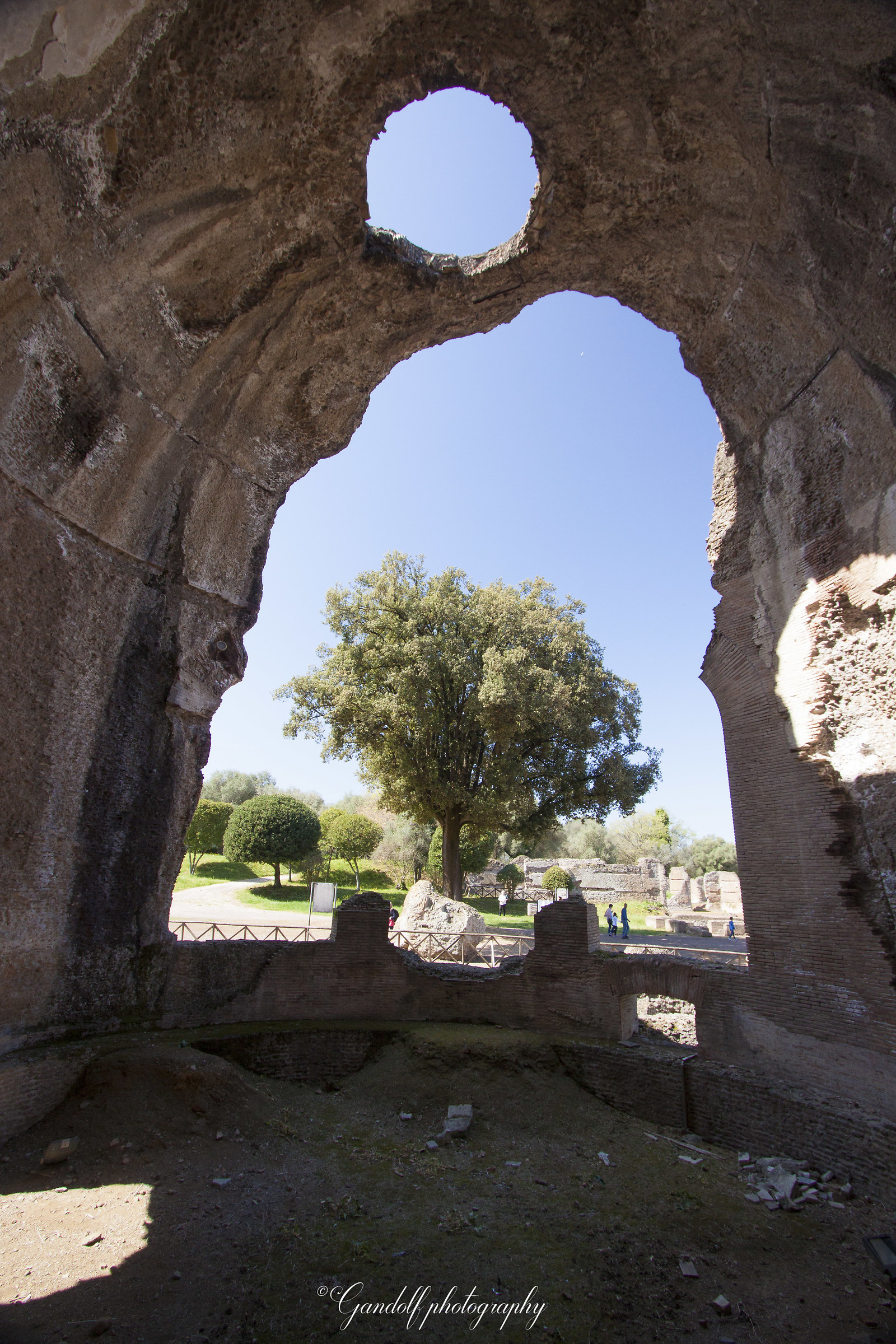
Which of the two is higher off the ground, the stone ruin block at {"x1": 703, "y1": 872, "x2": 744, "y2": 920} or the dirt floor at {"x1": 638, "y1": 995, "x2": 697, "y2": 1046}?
the stone ruin block at {"x1": 703, "y1": 872, "x2": 744, "y2": 920}

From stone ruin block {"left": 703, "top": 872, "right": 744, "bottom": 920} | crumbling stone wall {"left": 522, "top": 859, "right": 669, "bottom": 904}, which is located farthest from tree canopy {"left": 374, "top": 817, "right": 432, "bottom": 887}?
stone ruin block {"left": 703, "top": 872, "right": 744, "bottom": 920}

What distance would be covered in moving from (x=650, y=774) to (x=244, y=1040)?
1294cm

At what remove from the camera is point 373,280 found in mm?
7531

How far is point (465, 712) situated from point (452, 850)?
364 centimetres

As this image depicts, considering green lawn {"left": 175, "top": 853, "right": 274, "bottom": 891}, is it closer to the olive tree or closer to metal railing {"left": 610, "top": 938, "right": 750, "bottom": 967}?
the olive tree

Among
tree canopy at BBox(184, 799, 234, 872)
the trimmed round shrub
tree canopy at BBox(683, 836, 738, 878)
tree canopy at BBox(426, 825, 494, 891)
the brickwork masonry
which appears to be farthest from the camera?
tree canopy at BBox(683, 836, 738, 878)

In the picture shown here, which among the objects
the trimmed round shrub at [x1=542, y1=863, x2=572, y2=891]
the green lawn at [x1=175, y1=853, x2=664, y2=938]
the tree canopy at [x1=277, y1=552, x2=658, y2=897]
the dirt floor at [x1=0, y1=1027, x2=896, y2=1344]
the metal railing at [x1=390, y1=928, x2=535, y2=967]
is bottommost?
the dirt floor at [x1=0, y1=1027, x2=896, y2=1344]

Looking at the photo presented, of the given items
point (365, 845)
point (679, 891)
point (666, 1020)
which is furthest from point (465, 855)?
point (666, 1020)

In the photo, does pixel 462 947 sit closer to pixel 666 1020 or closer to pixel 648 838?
pixel 666 1020

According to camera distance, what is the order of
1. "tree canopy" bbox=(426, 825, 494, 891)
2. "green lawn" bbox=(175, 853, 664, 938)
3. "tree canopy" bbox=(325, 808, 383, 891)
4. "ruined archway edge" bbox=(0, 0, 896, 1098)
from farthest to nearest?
"tree canopy" bbox=(325, 808, 383, 891), "tree canopy" bbox=(426, 825, 494, 891), "green lawn" bbox=(175, 853, 664, 938), "ruined archway edge" bbox=(0, 0, 896, 1098)

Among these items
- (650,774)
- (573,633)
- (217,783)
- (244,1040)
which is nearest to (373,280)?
(244,1040)

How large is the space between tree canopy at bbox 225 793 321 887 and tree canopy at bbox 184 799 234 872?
265 cm

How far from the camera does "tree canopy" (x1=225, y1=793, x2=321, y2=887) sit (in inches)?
874

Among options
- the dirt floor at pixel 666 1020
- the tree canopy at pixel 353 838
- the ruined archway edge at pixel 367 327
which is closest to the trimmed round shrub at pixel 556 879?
the tree canopy at pixel 353 838
